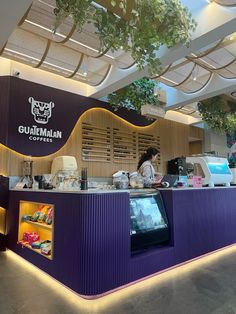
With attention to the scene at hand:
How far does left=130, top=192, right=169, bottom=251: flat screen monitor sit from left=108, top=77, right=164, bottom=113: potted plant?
323cm

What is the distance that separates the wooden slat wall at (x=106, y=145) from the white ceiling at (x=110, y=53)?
2.66 feet

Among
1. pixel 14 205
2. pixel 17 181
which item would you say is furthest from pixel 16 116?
pixel 14 205

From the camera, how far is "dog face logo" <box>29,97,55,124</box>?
5305 mm

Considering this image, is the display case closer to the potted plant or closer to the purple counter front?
the purple counter front

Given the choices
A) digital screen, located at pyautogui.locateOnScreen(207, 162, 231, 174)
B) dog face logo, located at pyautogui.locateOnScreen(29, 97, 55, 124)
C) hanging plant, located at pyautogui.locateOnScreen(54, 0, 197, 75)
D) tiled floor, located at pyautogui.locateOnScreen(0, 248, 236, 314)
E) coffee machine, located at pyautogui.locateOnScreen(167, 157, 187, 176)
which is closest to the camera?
tiled floor, located at pyautogui.locateOnScreen(0, 248, 236, 314)

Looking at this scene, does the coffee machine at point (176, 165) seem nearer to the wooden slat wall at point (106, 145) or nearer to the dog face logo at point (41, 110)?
the wooden slat wall at point (106, 145)

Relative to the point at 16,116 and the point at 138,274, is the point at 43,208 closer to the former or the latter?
the point at 138,274

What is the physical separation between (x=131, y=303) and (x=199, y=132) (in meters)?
7.97

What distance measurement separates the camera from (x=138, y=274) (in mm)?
2859

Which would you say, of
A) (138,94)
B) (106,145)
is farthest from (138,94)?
(106,145)

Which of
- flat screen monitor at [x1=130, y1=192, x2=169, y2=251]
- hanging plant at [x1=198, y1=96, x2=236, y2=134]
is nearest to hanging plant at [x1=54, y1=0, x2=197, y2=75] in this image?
flat screen monitor at [x1=130, y1=192, x2=169, y2=251]

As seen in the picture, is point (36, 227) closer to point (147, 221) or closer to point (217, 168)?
point (147, 221)

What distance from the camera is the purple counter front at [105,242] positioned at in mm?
2523

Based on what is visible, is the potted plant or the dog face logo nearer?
the dog face logo
